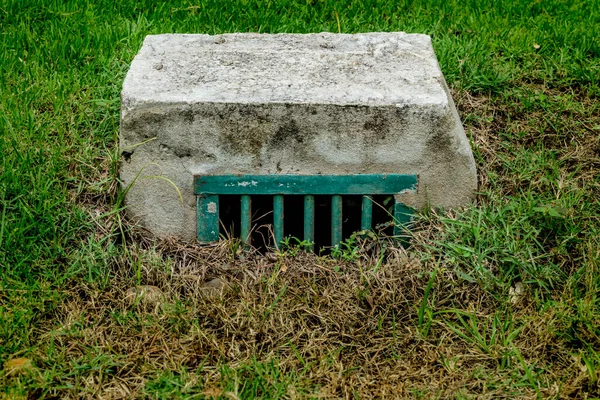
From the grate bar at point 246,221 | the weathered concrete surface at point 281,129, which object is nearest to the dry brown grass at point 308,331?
the grate bar at point 246,221

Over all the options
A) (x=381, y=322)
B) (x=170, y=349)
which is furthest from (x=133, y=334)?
(x=381, y=322)

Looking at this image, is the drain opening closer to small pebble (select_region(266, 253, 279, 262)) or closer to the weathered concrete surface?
small pebble (select_region(266, 253, 279, 262))

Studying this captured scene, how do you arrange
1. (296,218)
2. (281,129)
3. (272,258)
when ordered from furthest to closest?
(296,218) < (272,258) < (281,129)

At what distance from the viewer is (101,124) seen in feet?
11.2

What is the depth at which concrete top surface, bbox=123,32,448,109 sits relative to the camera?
2.97 m

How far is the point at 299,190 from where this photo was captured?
307 centimetres

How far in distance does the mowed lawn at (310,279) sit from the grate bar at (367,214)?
9 centimetres

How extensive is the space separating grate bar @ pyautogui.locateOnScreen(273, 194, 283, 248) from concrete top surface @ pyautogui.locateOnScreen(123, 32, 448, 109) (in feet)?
1.31

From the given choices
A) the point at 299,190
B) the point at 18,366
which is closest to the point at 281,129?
the point at 299,190

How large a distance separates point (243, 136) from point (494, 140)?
3.94 ft

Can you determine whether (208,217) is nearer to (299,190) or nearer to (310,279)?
(299,190)

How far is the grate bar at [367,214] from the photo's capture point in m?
3.12

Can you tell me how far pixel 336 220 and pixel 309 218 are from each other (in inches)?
4.2

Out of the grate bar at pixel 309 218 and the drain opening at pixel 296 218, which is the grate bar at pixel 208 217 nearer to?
the drain opening at pixel 296 218
